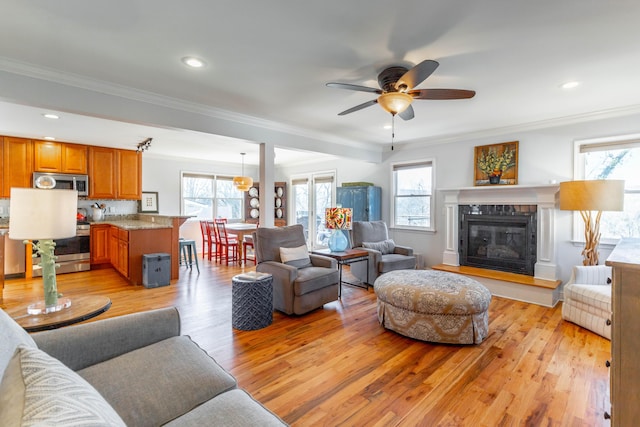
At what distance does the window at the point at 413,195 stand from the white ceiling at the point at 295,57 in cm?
156

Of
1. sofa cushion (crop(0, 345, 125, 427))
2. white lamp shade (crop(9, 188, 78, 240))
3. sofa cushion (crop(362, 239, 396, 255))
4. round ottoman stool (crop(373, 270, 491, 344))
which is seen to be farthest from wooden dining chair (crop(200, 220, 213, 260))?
sofa cushion (crop(0, 345, 125, 427))

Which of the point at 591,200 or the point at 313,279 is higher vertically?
the point at 591,200

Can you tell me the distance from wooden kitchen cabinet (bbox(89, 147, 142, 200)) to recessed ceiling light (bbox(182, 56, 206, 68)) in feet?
15.2

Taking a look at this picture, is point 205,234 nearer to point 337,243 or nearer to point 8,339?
point 337,243

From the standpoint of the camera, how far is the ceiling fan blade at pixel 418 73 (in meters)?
2.08

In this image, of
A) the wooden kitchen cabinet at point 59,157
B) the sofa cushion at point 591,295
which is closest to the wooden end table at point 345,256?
the sofa cushion at point 591,295

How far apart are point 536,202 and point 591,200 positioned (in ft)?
2.91

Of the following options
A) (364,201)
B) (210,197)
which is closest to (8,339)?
(364,201)

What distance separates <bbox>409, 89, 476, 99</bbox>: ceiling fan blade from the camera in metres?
2.53

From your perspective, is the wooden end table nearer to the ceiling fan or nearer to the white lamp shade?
the ceiling fan

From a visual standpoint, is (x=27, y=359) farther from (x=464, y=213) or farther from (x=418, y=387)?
(x=464, y=213)

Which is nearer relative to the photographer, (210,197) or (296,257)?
(296,257)

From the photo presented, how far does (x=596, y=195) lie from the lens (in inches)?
126

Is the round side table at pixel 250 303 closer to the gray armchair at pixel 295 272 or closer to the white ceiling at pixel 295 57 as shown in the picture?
the gray armchair at pixel 295 272
